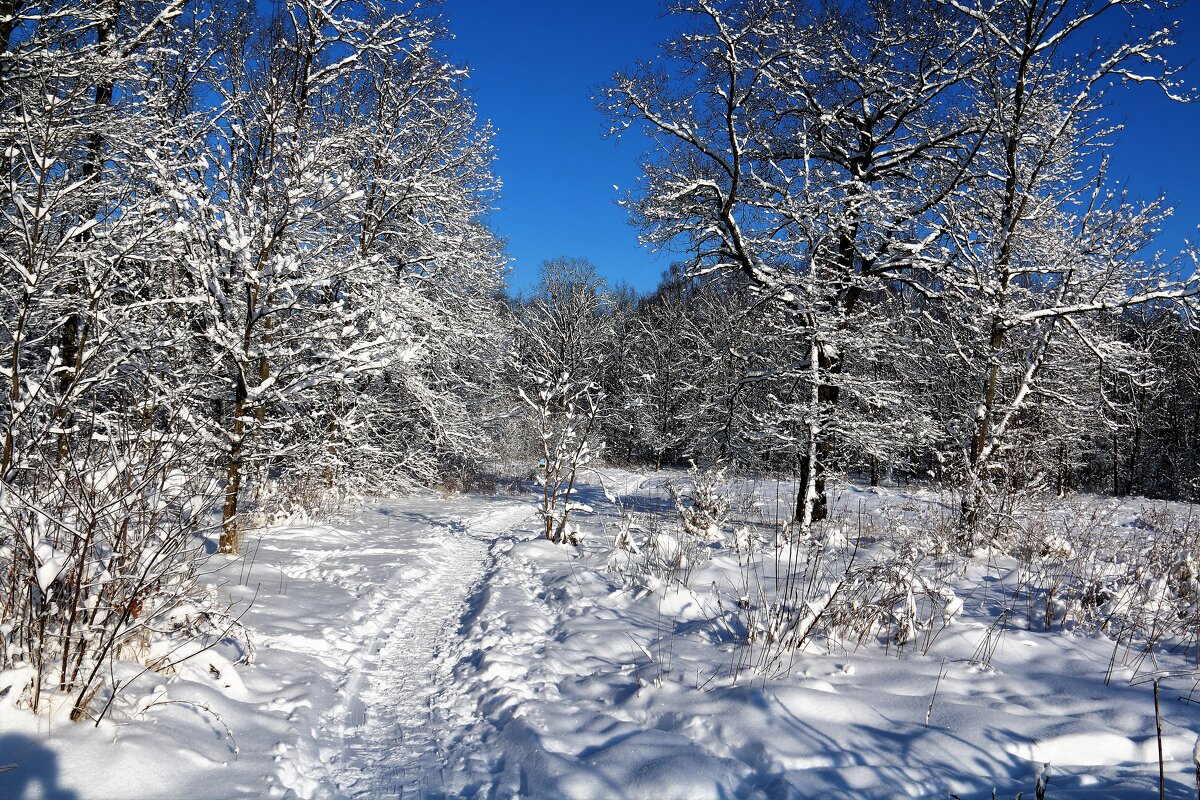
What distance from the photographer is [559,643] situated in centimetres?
475

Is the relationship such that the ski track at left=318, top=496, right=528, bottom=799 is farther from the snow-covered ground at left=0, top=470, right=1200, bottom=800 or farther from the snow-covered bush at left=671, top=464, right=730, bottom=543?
the snow-covered bush at left=671, top=464, right=730, bottom=543

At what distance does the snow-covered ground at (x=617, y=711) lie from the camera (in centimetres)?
256

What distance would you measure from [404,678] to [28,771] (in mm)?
2179

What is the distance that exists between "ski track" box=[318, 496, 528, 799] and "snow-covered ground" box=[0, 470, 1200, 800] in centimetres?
2

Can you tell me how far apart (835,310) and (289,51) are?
337 inches

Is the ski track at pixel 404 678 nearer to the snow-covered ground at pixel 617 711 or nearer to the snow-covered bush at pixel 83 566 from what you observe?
the snow-covered ground at pixel 617 711

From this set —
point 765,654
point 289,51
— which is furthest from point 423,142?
point 765,654

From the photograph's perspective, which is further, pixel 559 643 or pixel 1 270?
pixel 1 270

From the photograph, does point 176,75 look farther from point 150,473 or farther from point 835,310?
point 835,310

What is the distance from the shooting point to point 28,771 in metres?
2.28

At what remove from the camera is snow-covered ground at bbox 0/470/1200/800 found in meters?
2.56

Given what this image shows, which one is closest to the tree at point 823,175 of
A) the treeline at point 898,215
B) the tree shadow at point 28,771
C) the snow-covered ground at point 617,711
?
the treeline at point 898,215

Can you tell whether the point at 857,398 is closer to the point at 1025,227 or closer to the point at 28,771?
the point at 1025,227

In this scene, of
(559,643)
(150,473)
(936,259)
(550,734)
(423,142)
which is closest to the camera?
(150,473)
